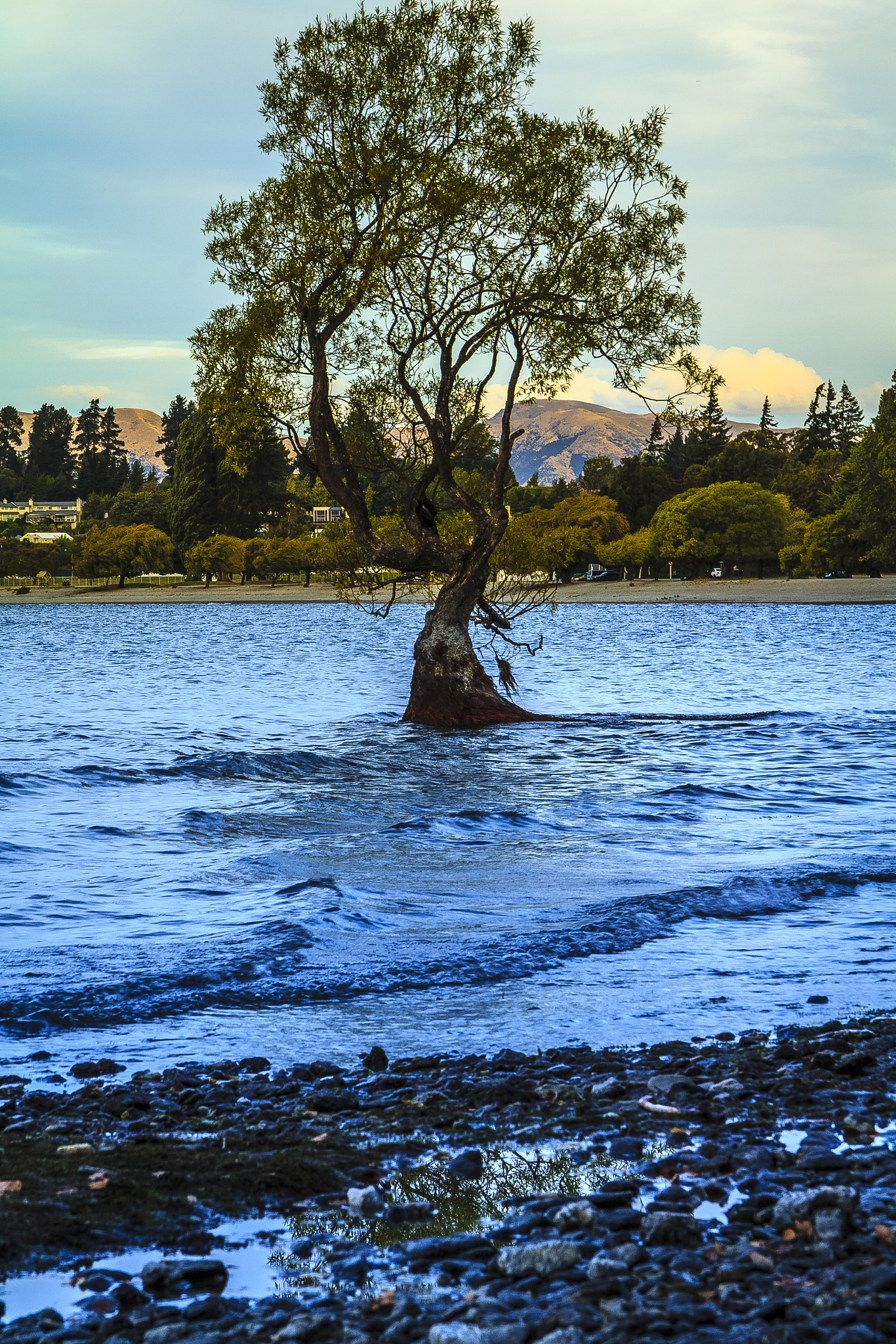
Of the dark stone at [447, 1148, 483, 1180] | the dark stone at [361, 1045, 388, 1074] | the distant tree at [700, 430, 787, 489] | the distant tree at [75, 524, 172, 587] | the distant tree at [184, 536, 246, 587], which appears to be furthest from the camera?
the distant tree at [75, 524, 172, 587]

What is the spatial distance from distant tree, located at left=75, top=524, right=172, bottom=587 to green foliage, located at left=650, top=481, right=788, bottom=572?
73.9 metres

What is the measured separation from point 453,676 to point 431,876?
16.3m

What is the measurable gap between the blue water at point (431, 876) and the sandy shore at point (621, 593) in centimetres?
8407

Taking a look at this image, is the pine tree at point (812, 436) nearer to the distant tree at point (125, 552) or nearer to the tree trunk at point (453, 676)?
the distant tree at point (125, 552)

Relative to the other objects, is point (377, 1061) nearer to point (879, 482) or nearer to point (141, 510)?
point (879, 482)

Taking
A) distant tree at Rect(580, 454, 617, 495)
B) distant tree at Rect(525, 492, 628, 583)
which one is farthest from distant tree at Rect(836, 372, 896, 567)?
distant tree at Rect(580, 454, 617, 495)

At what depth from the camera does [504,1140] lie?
244 inches

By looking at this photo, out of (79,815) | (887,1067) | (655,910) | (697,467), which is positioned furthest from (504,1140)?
(697,467)

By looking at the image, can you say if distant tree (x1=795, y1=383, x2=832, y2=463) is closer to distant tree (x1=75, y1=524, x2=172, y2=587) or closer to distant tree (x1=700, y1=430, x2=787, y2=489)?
distant tree (x1=700, y1=430, x2=787, y2=489)

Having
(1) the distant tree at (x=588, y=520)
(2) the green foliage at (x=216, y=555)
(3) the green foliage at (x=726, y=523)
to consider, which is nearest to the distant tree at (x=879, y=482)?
(3) the green foliage at (x=726, y=523)

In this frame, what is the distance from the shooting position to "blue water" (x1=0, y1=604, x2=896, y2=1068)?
8852 millimetres

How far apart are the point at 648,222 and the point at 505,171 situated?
11.9 feet

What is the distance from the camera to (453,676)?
3012 centimetres

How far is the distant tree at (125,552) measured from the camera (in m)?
173
